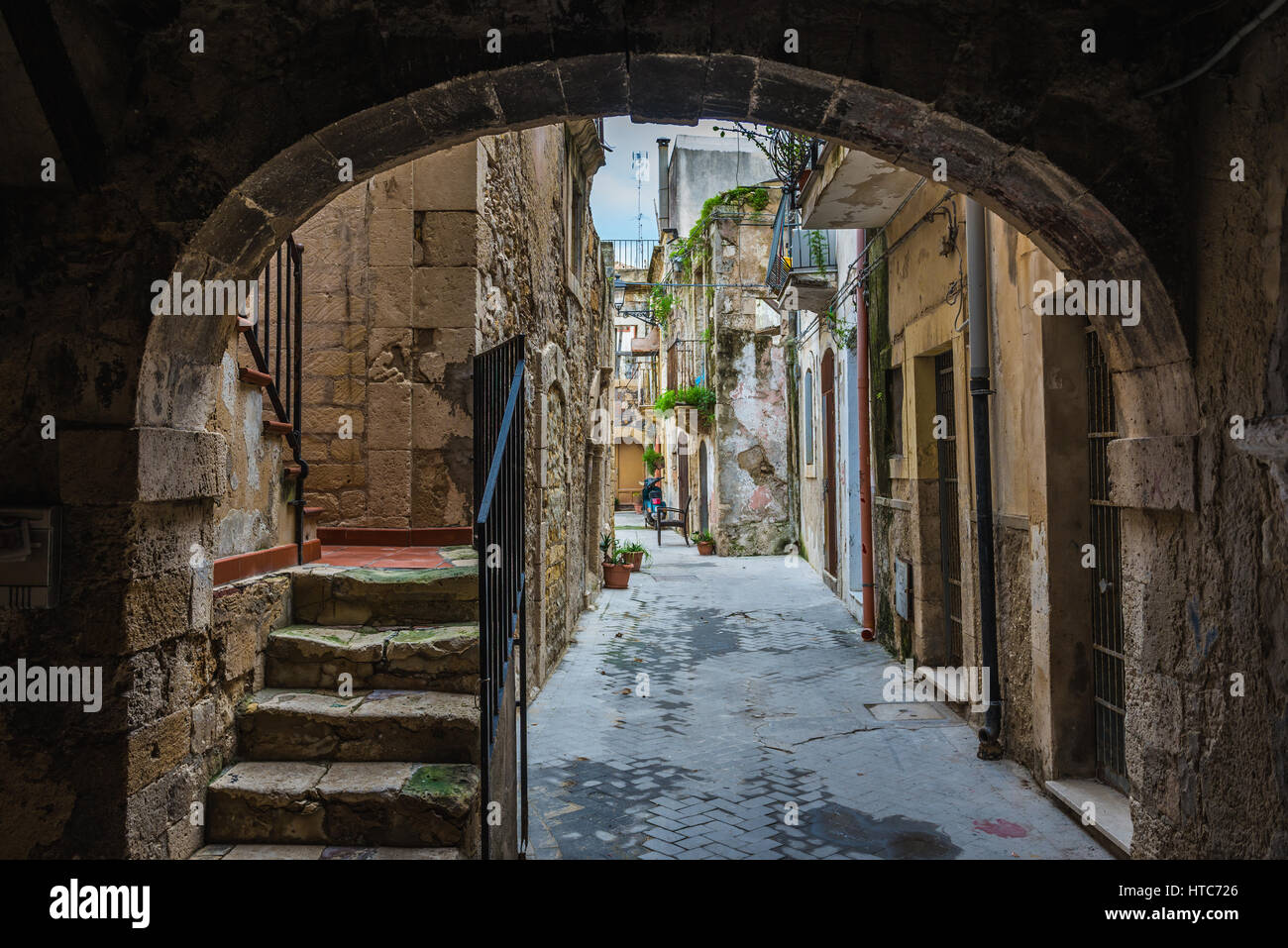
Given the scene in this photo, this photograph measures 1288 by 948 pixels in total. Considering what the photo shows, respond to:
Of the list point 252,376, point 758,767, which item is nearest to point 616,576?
point 758,767

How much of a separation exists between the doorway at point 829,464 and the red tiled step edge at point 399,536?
312 inches

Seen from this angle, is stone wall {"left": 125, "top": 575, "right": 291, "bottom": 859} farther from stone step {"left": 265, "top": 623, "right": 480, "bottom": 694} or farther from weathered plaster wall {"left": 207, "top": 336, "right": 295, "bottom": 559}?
weathered plaster wall {"left": 207, "top": 336, "right": 295, "bottom": 559}

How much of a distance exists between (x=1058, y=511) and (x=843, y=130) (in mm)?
2747

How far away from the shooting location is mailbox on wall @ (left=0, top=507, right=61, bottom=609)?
2285mm

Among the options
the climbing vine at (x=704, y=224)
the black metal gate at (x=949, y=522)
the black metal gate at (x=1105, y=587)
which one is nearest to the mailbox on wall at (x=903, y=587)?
the black metal gate at (x=949, y=522)

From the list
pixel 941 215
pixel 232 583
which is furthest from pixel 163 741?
pixel 941 215

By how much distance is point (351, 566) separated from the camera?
4.18 metres

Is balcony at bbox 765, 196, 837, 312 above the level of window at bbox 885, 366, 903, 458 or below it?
above

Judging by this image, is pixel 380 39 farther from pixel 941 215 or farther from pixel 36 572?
pixel 941 215

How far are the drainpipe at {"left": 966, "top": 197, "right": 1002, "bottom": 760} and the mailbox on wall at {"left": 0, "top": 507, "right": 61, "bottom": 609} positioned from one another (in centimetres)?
474

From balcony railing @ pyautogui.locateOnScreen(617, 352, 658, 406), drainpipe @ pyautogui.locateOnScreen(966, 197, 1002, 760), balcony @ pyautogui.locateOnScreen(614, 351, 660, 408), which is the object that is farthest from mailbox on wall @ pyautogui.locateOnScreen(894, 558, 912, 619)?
balcony @ pyautogui.locateOnScreen(614, 351, 660, 408)

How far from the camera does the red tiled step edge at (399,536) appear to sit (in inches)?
206

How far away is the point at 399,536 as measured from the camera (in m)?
5.24
